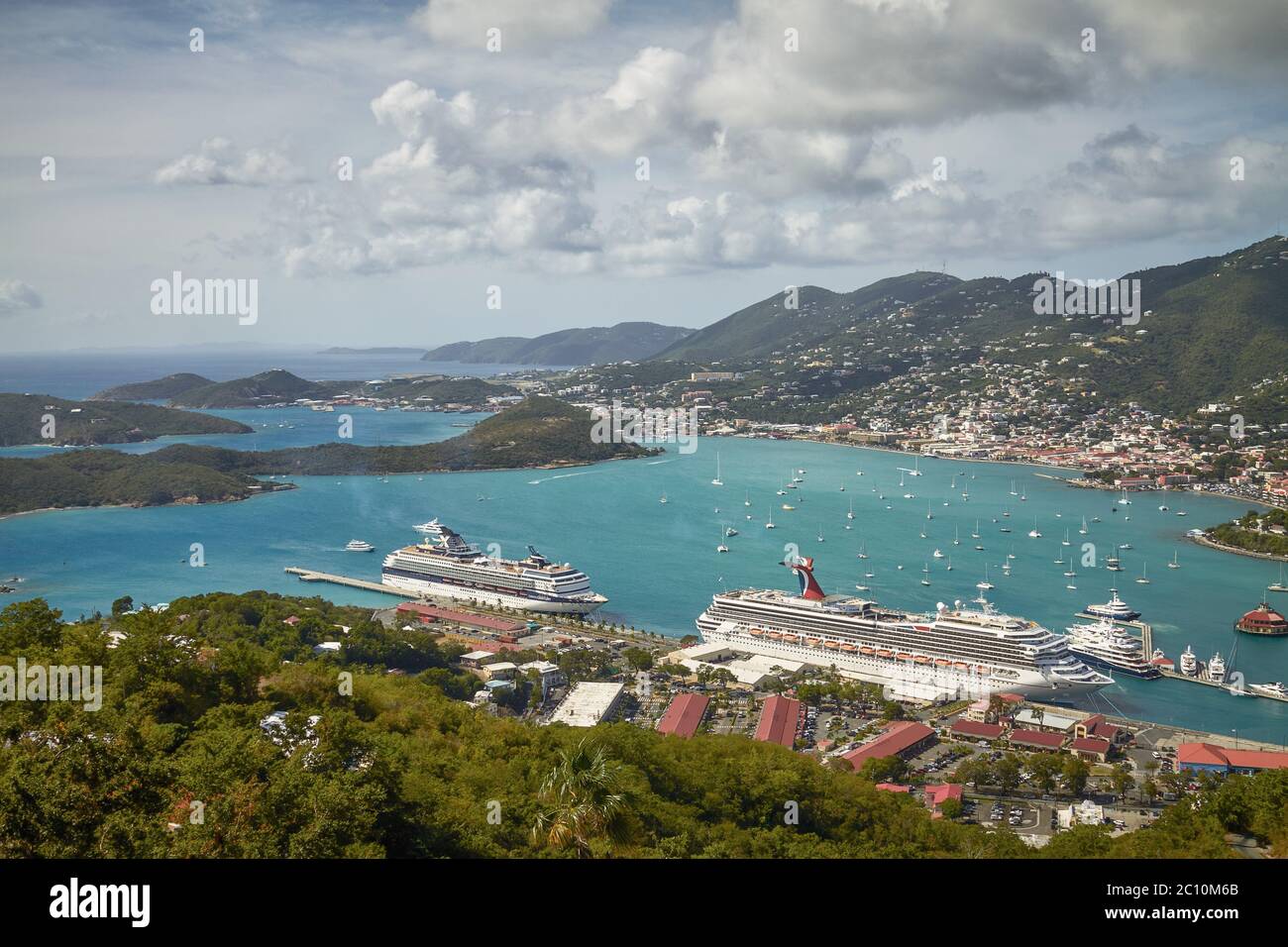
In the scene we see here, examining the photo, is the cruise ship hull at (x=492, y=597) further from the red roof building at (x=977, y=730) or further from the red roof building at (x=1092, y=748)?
the red roof building at (x=1092, y=748)

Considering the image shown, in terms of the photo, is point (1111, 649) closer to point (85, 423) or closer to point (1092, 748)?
point (1092, 748)

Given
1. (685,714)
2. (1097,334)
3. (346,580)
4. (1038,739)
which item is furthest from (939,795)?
(1097,334)

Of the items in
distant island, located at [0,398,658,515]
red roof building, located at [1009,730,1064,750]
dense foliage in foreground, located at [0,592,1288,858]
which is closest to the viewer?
dense foliage in foreground, located at [0,592,1288,858]

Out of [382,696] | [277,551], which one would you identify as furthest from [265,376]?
[382,696]

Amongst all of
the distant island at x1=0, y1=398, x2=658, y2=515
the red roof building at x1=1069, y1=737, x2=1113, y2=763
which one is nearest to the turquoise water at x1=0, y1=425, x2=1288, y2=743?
the distant island at x1=0, y1=398, x2=658, y2=515

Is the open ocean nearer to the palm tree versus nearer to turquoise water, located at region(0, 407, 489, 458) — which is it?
turquoise water, located at region(0, 407, 489, 458)

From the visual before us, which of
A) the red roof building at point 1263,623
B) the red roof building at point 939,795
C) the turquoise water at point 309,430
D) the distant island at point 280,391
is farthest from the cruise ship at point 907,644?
the distant island at point 280,391

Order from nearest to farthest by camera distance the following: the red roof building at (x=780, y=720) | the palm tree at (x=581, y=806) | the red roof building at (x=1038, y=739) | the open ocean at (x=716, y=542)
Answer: the palm tree at (x=581, y=806)
the red roof building at (x=780, y=720)
the red roof building at (x=1038, y=739)
the open ocean at (x=716, y=542)
